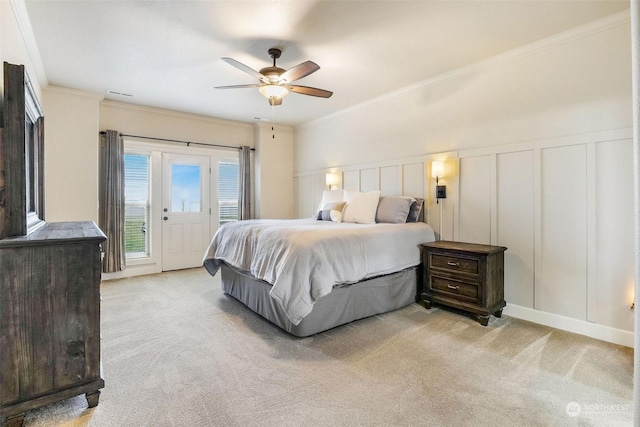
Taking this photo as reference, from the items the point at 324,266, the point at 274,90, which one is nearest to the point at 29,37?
the point at 274,90

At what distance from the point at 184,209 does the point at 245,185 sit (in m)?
1.22

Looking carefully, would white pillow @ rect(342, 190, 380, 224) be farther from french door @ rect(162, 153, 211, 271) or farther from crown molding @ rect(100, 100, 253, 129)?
crown molding @ rect(100, 100, 253, 129)

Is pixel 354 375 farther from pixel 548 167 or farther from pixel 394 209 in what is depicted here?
pixel 548 167

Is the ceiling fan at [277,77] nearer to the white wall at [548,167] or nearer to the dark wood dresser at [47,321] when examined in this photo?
the white wall at [548,167]

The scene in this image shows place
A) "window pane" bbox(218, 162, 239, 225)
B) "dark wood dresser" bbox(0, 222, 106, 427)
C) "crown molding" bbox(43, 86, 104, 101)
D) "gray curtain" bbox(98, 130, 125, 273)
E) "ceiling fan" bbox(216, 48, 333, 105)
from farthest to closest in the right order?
"window pane" bbox(218, 162, 239, 225), "gray curtain" bbox(98, 130, 125, 273), "crown molding" bbox(43, 86, 104, 101), "ceiling fan" bbox(216, 48, 333, 105), "dark wood dresser" bbox(0, 222, 106, 427)

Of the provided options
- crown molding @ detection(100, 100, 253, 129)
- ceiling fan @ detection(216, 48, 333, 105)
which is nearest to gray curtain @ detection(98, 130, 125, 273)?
crown molding @ detection(100, 100, 253, 129)

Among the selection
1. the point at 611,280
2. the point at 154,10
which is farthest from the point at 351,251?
the point at 154,10

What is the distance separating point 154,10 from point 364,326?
10.8 ft

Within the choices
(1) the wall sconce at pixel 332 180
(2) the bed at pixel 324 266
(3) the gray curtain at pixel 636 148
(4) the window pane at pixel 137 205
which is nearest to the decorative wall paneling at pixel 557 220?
(2) the bed at pixel 324 266

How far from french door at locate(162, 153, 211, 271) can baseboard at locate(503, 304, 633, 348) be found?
494 centimetres

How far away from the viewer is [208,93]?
4.42m

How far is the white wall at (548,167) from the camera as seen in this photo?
101 inches

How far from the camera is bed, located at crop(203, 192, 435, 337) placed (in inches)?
99.3

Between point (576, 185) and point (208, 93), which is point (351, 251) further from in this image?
point (208, 93)
